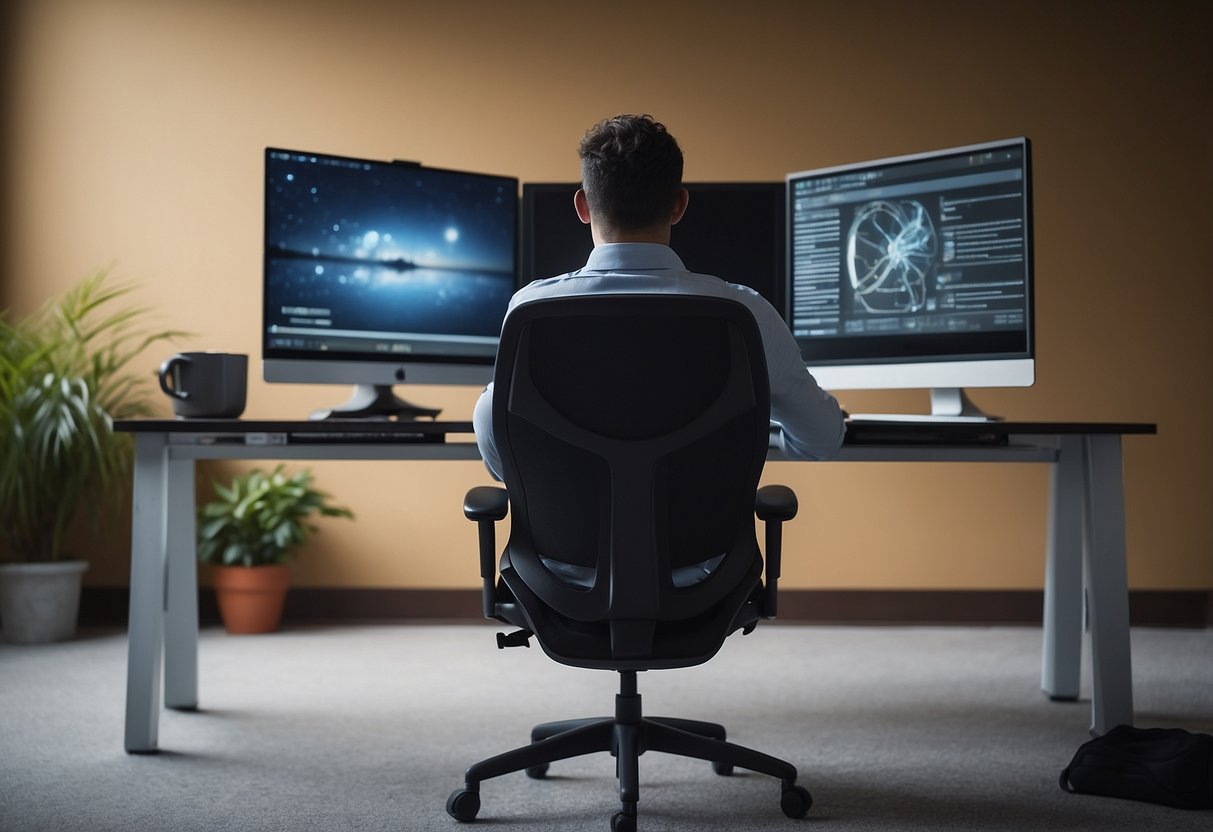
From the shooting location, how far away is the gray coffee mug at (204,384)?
252cm

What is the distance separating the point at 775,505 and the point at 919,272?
106 centimetres

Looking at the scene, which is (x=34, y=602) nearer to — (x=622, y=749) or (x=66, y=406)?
(x=66, y=406)

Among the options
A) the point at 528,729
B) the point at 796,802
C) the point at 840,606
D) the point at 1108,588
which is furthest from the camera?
the point at 840,606

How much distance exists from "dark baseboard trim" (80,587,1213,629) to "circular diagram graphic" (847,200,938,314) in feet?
5.55

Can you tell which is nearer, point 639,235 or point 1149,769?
point 639,235

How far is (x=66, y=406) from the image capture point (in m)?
3.75

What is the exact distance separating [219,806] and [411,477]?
2.19m

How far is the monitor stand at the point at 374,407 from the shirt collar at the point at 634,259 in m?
1.02

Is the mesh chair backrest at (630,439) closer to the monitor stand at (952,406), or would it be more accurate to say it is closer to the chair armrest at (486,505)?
the chair armrest at (486,505)

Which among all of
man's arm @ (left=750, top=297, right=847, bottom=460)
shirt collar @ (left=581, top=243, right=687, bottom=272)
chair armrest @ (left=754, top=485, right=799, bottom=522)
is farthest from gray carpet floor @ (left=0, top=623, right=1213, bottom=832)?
shirt collar @ (left=581, top=243, right=687, bottom=272)

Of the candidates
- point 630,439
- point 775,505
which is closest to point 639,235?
point 630,439

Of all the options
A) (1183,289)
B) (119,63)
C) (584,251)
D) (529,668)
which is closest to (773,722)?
(529,668)

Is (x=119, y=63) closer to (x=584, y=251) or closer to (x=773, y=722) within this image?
(x=584, y=251)

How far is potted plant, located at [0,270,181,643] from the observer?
373 centimetres
